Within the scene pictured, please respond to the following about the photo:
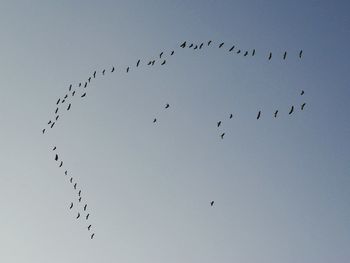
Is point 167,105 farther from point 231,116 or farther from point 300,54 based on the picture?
point 300,54

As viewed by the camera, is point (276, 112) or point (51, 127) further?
point (51, 127)

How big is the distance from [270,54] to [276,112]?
2.94m

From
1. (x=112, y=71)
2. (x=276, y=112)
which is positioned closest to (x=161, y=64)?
(x=112, y=71)

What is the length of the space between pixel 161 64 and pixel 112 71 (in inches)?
112

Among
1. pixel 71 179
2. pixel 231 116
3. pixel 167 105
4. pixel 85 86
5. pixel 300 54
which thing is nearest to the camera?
pixel 300 54

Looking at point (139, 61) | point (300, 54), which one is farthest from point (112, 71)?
point (300, 54)

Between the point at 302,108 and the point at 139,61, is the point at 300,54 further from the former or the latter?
the point at 139,61

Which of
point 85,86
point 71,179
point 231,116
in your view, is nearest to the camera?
point 231,116

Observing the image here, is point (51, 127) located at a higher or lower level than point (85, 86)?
lower

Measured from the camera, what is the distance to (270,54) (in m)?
20.6

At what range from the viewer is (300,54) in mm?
19547

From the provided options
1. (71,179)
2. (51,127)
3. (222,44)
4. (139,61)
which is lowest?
(71,179)

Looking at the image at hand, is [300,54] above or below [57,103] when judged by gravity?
above

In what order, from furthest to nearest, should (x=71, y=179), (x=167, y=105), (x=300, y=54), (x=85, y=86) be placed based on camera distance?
(x=71, y=179) < (x=85, y=86) < (x=167, y=105) < (x=300, y=54)
